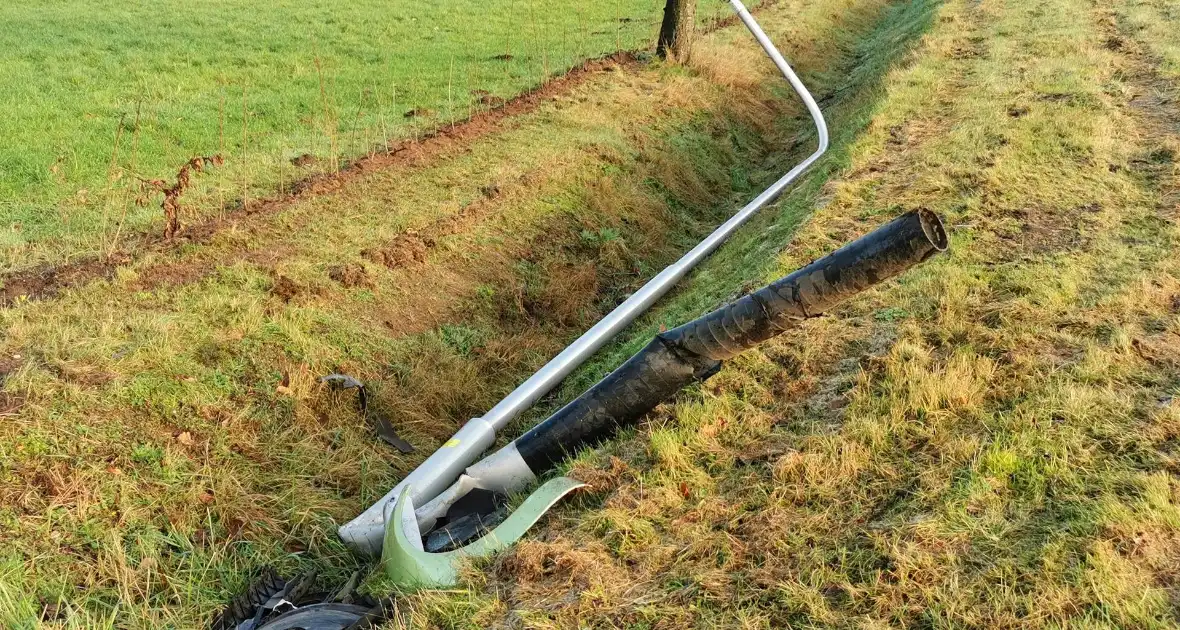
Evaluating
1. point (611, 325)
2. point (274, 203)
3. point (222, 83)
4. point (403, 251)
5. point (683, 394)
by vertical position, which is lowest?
point (611, 325)

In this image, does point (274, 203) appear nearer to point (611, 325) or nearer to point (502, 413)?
point (611, 325)

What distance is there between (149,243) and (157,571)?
136 inches

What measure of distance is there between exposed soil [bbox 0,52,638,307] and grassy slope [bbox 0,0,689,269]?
0.90 ft

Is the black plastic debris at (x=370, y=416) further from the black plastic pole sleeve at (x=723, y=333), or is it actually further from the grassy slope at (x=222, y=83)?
the grassy slope at (x=222, y=83)

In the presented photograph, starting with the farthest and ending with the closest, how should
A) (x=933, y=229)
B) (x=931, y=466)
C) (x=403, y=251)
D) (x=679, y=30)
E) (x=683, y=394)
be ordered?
1. (x=679, y=30)
2. (x=403, y=251)
3. (x=683, y=394)
4. (x=933, y=229)
5. (x=931, y=466)

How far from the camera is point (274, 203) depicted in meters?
7.11

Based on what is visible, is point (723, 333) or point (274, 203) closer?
point (723, 333)

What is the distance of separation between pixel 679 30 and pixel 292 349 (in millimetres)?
8540

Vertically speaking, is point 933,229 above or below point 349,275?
below

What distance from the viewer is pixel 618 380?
163 inches

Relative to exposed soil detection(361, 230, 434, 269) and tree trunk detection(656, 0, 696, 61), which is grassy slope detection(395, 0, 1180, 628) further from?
tree trunk detection(656, 0, 696, 61)

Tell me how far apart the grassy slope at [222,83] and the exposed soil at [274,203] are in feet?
0.90

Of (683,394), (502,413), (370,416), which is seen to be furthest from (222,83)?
(683,394)

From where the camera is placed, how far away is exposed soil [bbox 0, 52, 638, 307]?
5617 mm
